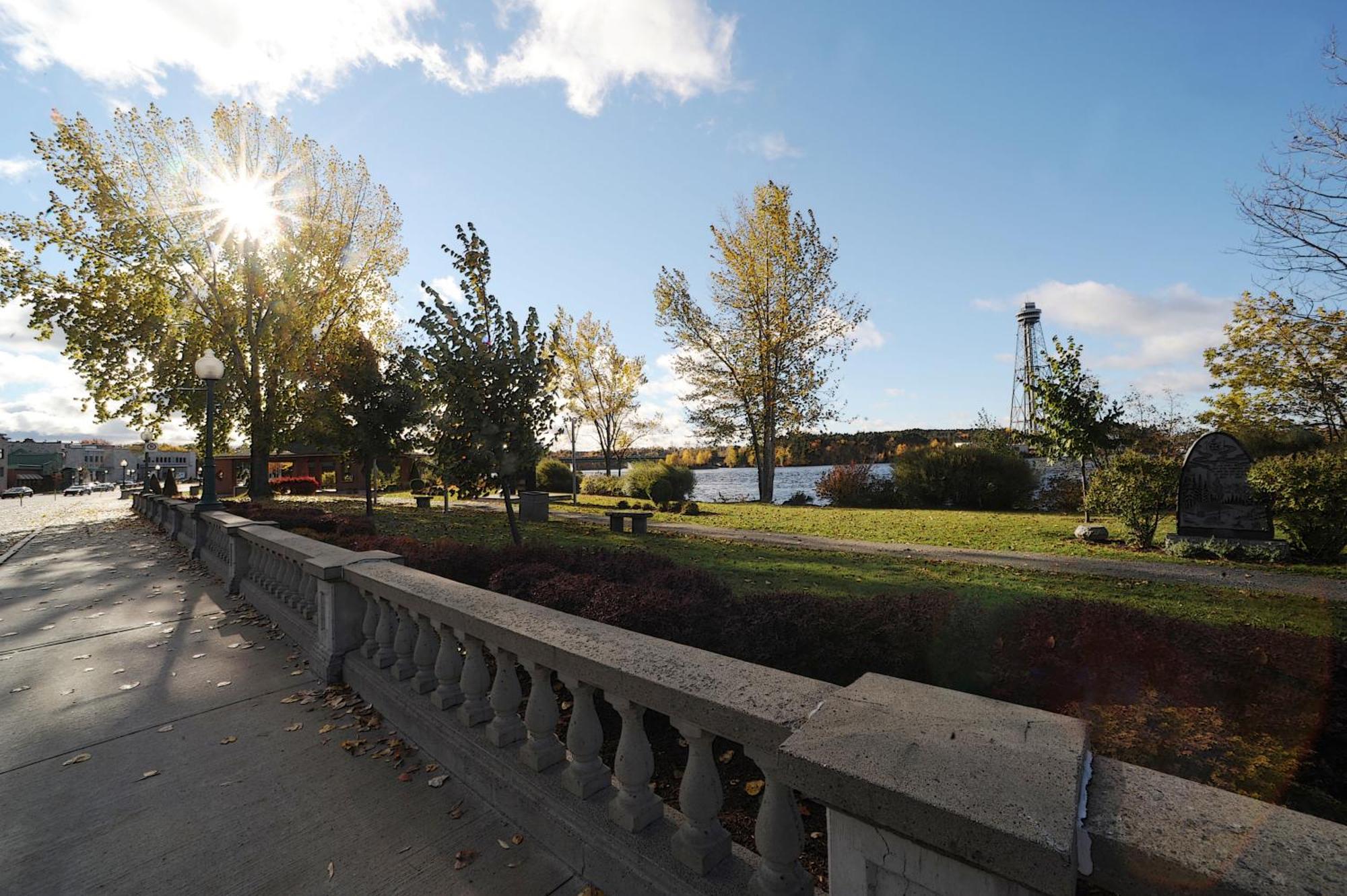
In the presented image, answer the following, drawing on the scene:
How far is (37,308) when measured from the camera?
19.4 metres

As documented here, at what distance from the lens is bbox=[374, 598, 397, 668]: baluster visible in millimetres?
4137

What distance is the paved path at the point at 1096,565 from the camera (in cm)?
793

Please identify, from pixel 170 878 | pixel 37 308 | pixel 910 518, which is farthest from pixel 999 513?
pixel 37 308

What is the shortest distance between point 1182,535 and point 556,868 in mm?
13218

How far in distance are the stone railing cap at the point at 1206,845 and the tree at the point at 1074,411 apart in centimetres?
1710

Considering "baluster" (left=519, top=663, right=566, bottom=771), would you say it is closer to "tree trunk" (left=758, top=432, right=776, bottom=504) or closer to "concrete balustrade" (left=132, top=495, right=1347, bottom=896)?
"concrete balustrade" (left=132, top=495, right=1347, bottom=896)

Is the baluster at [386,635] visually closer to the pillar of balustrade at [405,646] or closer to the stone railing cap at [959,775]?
the pillar of balustrade at [405,646]

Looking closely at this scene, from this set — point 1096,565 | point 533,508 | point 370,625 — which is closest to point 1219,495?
point 1096,565

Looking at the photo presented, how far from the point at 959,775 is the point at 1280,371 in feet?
109

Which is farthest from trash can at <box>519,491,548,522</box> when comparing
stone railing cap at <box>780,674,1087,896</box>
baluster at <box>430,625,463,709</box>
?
stone railing cap at <box>780,674,1087,896</box>

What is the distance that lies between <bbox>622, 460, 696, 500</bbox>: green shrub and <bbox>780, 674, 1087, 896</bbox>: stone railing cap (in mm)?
23554

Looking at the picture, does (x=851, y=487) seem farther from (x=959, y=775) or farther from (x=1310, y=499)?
(x=959, y=775)

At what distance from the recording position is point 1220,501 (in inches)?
419

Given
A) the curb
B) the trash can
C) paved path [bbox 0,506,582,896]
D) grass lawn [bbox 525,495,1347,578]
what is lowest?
the curb
